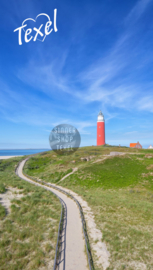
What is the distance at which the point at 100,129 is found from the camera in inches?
3081

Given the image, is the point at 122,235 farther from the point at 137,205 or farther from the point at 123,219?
the point at 137,205

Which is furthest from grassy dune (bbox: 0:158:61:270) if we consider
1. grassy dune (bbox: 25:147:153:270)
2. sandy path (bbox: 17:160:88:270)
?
grassy dune (bbox: 25:147:153:270)

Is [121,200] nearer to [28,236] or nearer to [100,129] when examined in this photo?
[28,236]

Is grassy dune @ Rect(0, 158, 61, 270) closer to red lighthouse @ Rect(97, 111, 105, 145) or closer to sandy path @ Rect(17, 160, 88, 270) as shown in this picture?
sandy path @ Rect(17, 160, 88, 270)

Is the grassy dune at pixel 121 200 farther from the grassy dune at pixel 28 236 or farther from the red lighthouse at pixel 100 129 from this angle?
the red lighthouse at pixel 100 129

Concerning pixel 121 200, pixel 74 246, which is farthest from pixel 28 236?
pixel 121 200

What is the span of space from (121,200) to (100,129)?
55.9 m

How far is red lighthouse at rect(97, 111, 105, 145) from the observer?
78.2 m

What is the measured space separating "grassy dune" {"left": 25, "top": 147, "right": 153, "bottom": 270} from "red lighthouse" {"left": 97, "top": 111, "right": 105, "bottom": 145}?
3081 centimetres

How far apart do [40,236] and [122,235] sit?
7.59m

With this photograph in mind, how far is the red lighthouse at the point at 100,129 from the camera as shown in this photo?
7825 cm

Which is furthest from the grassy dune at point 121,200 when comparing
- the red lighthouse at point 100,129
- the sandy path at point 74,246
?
the red lighthouse at point 100,129

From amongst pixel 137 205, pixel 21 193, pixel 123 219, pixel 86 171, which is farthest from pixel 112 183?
pixel 21 193

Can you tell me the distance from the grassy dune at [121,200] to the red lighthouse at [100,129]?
30.8 metres
